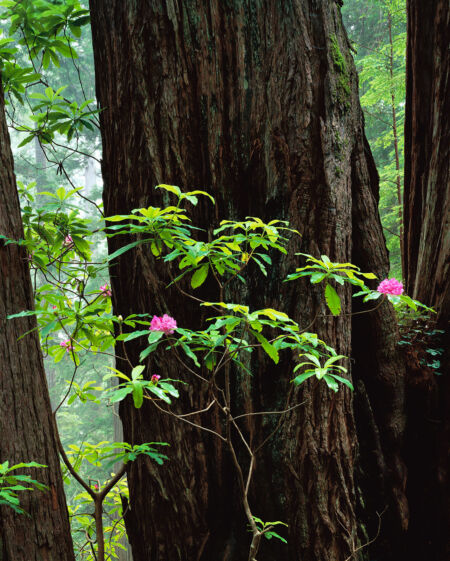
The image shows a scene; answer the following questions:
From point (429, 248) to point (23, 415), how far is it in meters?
2.32

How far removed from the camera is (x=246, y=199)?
1955mm

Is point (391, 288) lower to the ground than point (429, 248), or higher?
lower

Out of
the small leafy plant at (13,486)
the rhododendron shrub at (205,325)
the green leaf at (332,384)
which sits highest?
the rhododendron shrub at (205,325)

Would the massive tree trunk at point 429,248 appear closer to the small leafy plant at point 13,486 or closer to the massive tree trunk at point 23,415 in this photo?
the massive tree trunk at point 23,415

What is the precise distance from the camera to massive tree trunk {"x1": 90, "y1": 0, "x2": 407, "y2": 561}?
5.85 feet

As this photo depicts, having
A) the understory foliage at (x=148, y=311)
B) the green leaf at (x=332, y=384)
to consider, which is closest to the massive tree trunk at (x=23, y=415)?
the understory foliage at (x=148, y=311)

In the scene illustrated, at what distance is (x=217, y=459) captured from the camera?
1840 millimetres

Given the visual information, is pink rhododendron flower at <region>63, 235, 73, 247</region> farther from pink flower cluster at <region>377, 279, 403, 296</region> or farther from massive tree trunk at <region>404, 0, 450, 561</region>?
massive tree trunk at <region>404, 0, 450, 561</region>

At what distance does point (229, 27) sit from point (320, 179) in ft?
2.70

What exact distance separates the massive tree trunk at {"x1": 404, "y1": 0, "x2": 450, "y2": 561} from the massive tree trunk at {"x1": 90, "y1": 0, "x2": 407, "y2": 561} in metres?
0.16

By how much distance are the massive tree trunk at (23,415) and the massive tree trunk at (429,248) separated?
5.50 ft

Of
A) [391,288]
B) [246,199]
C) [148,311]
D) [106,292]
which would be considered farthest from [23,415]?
[391,288]

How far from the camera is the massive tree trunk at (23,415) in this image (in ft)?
5.18

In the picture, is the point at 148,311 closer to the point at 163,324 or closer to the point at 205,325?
the point at 205,325
